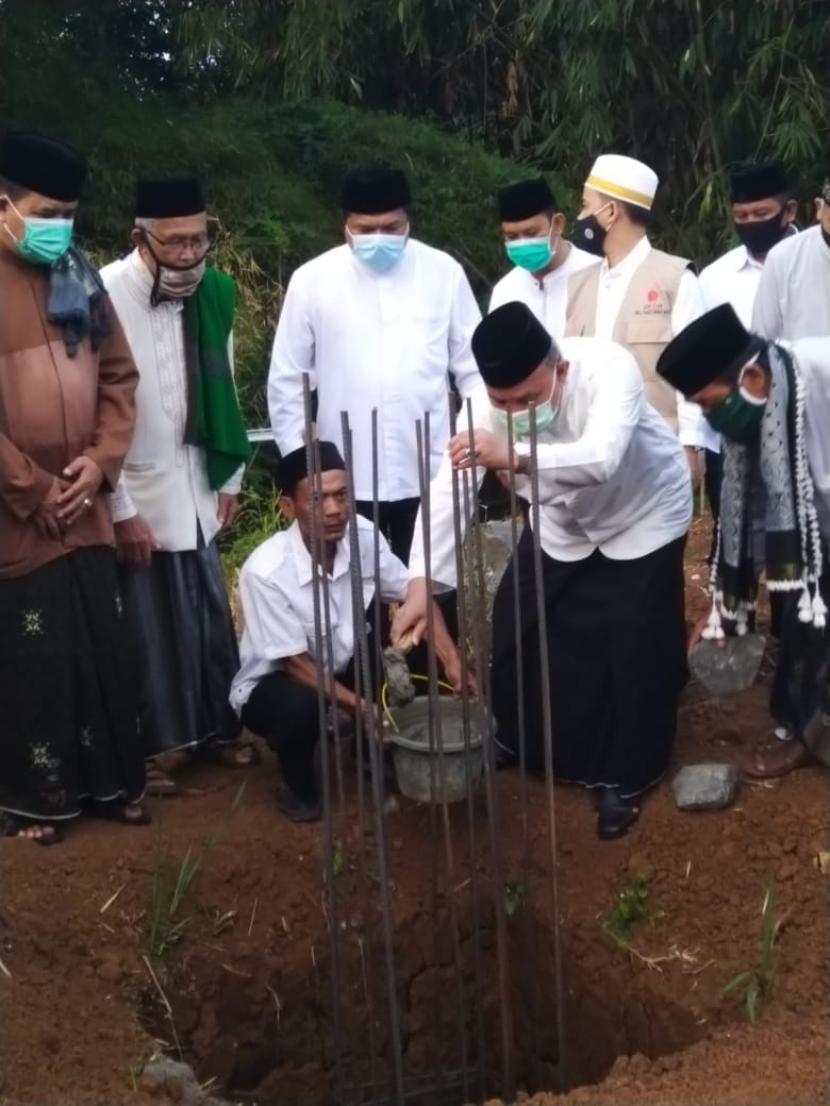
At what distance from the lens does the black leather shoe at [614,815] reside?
4.21m

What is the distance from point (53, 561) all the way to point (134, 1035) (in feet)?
3.83

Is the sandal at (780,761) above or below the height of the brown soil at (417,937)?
above

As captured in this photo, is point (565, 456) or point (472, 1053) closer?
point (565, 456)

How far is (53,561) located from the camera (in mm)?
3949

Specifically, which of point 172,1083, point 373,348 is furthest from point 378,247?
point 172,1083

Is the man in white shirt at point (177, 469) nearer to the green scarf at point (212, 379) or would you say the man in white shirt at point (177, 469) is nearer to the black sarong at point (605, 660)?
the green scarf at point (212, 379)

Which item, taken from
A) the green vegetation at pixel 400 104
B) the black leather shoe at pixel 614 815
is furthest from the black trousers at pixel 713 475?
the green vegetation at pixel 400 104

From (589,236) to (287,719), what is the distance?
197 centimetres

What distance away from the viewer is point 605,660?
4227mm

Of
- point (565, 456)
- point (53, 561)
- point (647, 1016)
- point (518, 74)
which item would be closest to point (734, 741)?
point (647, 1016)

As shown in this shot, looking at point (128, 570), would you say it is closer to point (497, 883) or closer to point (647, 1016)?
point (497, 883)

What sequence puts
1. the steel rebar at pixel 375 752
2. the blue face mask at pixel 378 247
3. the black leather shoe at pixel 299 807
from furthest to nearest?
the blue face mask at pixel 378 247 < the black leather shoe at pixel 299 807 < the steel rebar at pixel 375 752

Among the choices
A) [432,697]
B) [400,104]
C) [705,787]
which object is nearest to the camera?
[432,697]

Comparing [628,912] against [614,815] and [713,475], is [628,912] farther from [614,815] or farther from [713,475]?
[713,475]
